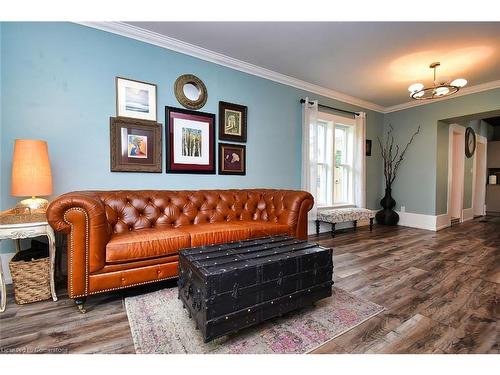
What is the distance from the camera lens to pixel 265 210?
10.0 ft

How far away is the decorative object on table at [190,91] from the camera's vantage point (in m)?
2.84

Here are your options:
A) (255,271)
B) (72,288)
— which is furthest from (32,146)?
(255,271)

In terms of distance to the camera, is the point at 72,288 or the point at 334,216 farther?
the point at 334,216

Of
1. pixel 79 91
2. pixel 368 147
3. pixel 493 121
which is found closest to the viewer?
pixel 79 91

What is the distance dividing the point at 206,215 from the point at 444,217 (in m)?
5.01

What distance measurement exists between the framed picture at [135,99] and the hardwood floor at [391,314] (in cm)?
185

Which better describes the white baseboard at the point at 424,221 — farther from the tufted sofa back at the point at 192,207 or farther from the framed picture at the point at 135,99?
the framed picture at the point at 135,99

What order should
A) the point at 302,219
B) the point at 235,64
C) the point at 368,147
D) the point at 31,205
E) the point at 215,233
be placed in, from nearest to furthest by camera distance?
the point at 31,205 < the point at 215,233 < the point at 302,219 < the point at 235,64 < the point at 368,147

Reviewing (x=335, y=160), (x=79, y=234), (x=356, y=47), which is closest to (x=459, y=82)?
(x=356, y=47)

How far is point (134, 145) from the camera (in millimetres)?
2600

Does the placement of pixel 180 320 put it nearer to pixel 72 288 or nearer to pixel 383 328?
pixel 72 288

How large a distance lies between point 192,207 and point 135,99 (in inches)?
54.2

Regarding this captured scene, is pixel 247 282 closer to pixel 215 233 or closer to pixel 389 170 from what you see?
pixel 215 233
